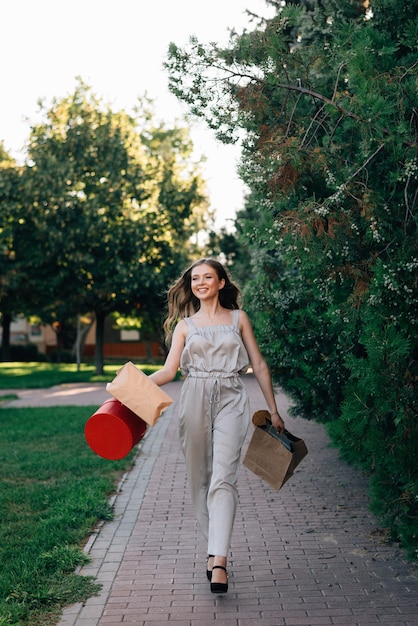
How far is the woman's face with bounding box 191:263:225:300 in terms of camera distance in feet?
17.9

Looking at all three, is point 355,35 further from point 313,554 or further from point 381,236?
point 313,554

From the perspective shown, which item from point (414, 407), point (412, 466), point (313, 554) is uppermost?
point (414, 407)

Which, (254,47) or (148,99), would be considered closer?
(254,47)

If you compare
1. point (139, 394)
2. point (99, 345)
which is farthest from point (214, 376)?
point (99, 345)

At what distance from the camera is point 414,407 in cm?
458

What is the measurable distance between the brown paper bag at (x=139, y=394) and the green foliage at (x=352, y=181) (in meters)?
1.06

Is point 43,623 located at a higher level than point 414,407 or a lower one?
lower

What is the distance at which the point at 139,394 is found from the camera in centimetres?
491

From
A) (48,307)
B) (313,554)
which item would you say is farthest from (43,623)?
(48,307)

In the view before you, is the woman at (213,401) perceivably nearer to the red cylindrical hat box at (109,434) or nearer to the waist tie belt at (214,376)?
the waist tie belt at (214,376)

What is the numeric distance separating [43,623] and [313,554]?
7.02 ft

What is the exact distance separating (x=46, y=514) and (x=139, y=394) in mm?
2783

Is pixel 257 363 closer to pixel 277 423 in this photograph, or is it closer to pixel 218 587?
pixel 277 423

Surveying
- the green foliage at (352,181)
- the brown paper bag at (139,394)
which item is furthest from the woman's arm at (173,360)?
the green foliage at (352,181)
